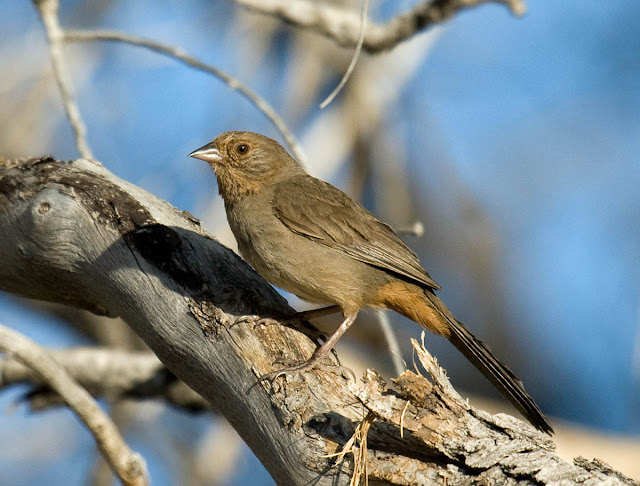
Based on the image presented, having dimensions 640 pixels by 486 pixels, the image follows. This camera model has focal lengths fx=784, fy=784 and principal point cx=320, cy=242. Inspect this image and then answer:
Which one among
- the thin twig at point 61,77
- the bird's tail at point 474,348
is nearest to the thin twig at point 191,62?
the thin twig at point 61,77

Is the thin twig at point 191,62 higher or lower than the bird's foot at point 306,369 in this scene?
higher

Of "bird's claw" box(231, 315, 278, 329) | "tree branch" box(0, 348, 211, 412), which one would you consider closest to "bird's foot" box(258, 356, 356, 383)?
"bird's claw" box(231, 315, 278, 329)

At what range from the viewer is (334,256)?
4.59m

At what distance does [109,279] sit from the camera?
155 inches

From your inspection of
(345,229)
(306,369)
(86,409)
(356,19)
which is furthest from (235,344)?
(356,19)

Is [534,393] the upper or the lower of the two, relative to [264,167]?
upper

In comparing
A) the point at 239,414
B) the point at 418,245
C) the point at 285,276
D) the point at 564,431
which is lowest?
the point at 239,414

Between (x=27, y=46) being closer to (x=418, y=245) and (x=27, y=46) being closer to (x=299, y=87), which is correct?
(x=299, y=87)

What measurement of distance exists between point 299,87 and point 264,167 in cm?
350

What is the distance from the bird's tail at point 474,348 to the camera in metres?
4.04

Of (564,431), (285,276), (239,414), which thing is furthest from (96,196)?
(564,431)

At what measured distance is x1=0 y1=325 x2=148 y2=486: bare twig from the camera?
3924 mm

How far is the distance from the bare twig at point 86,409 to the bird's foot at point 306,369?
3.21 ft

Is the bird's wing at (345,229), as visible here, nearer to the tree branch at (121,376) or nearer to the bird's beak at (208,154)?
the bird's beak at (208,154)
